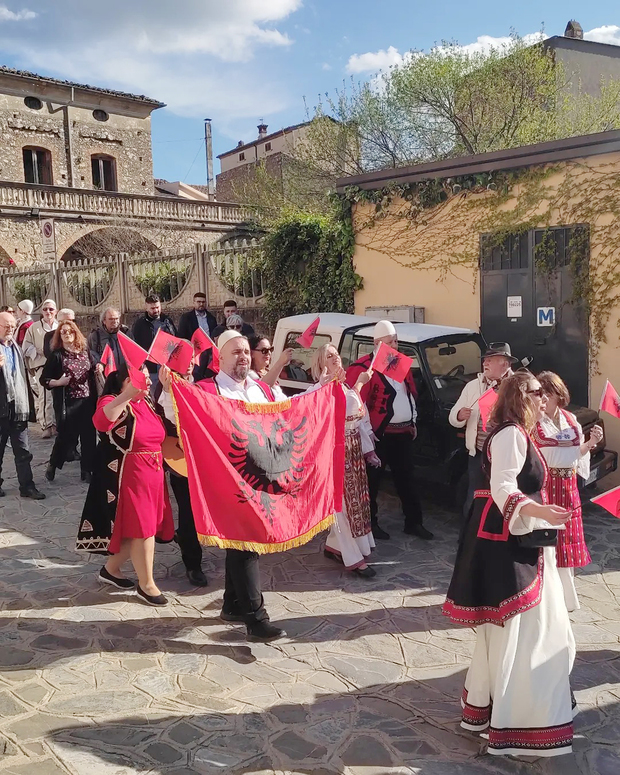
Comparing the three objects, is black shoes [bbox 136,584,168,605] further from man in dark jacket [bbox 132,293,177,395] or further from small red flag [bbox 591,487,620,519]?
man in dark jacket [bbox 132,293,177,395]

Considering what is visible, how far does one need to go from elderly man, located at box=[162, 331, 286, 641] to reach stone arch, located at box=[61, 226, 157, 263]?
25.5 meters

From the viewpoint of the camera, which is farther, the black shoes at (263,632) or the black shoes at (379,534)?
the black shoes at (379,534)

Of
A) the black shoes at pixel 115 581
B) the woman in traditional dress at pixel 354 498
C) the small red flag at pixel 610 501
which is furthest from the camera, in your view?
the woman in traditional dress at pixel 354 498

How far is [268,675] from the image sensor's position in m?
4.48

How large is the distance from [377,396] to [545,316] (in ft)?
13.5

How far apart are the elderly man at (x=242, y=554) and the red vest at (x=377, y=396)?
1.68 metres

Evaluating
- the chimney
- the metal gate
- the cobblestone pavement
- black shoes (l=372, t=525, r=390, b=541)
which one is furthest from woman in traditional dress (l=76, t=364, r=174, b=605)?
the chimney

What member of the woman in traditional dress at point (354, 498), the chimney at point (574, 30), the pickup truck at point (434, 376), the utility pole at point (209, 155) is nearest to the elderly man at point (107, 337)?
the pickup truck at point (434, 376)

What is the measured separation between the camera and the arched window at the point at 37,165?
115 ft

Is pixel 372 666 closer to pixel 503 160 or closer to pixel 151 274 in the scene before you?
pixel 503 160

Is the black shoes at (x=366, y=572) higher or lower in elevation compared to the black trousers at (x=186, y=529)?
lower

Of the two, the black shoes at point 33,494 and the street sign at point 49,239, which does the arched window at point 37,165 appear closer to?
the street sign at point 49,239

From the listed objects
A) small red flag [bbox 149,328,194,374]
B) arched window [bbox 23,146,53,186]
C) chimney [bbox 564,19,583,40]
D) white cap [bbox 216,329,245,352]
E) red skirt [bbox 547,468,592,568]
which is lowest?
red skirt [bbox 547,468,592,568]

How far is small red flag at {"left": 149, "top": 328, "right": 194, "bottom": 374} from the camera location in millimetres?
4898
